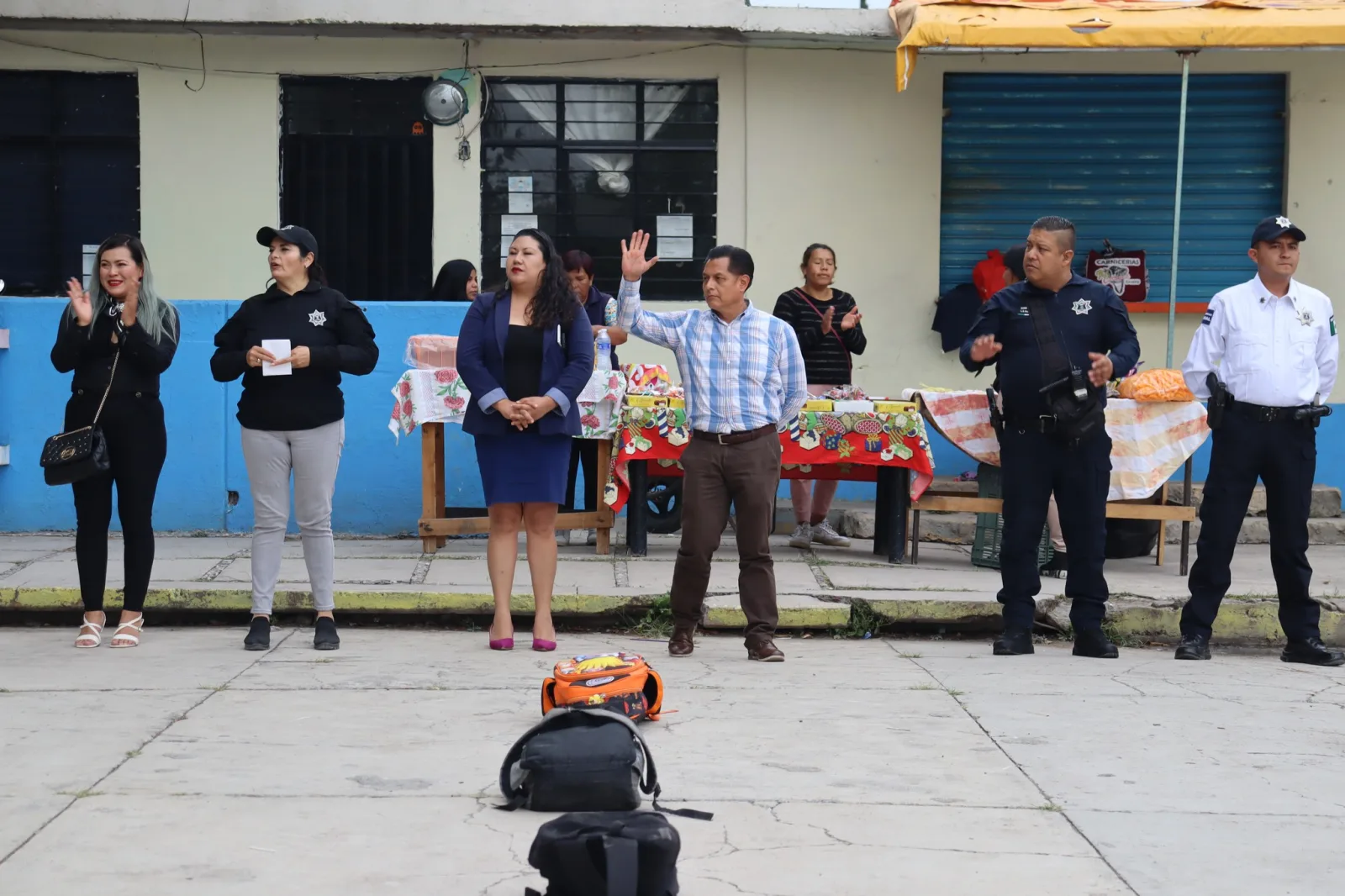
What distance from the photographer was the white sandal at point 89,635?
23.7 ft

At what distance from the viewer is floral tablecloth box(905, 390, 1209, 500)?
923 cm

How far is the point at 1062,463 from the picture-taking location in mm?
7312

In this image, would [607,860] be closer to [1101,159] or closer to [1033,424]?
[1033,424]

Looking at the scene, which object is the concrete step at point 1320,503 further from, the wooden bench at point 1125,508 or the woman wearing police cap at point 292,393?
the woman wearing police cap at point 292,393

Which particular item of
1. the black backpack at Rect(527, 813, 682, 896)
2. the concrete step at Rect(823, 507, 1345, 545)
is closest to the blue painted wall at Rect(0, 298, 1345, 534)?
the concrete step at Rect(823, 507, 1345, 545)

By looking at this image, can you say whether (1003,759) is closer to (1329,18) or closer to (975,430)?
(975,430)

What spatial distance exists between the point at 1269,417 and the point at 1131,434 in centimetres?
213

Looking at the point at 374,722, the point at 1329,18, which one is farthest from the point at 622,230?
the point at 374,722

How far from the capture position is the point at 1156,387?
9273mm

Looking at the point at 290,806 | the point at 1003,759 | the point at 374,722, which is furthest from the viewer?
the point at 374,722

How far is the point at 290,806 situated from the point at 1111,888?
2234 mm

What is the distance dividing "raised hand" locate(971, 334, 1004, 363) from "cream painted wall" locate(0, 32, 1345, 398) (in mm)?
4988

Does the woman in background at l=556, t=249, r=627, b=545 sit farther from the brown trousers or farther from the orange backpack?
the orange backpack

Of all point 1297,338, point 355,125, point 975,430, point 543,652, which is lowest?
point 543,652
